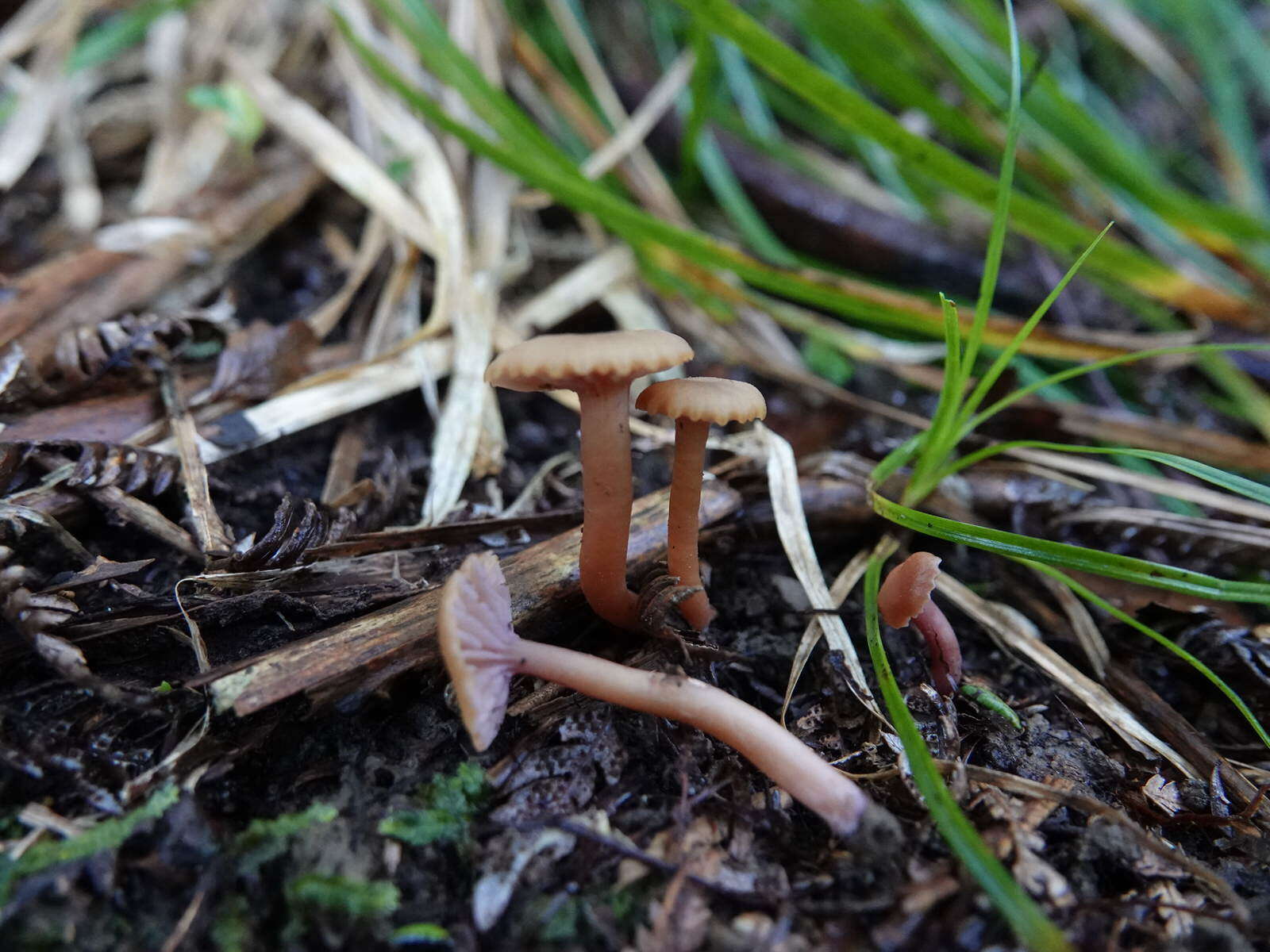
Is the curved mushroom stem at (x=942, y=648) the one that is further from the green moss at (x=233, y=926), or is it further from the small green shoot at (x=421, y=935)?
the green moss at (x=233, y=926)

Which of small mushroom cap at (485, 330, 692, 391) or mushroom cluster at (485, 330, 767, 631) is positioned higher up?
small mushroom cap at (485, 330, 692, 391)

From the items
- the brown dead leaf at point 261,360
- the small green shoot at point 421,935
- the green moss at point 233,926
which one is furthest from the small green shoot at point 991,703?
the brown dead leaf at point 261,360

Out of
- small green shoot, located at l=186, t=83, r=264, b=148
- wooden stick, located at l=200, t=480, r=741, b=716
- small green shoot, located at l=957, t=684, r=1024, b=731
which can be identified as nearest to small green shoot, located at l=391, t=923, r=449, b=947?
wooden stick, located at l=200, t=480, r=741, b=716

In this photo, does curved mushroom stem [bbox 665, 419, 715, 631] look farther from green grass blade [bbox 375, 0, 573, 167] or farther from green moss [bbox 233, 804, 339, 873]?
green grass blade [bbox 375, 0, 573, 167]

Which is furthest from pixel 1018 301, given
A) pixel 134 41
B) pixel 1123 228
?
pixel 134 41

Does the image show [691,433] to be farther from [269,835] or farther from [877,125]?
[877,125]

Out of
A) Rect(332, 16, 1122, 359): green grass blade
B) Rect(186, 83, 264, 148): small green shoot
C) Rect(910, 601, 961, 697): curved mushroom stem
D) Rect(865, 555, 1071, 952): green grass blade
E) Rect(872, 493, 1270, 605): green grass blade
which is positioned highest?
Rect(186, 83, 264, 148): small green shoot

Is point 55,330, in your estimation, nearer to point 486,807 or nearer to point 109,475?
point 109,475
